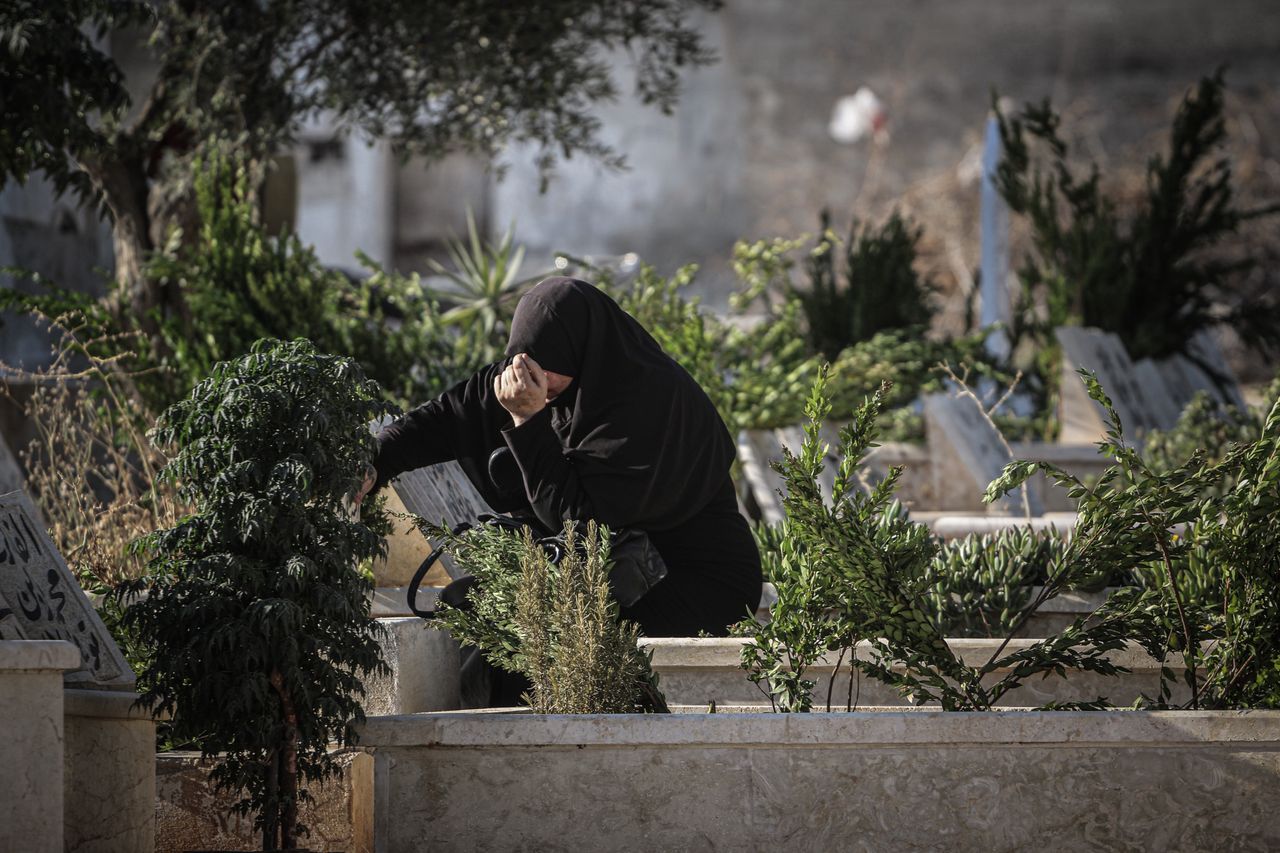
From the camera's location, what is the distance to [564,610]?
3.69 m

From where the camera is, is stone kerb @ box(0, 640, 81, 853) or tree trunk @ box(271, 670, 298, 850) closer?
stone kerb @ box(0, 640, 81, 853)

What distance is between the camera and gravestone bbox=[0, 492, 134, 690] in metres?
3.69

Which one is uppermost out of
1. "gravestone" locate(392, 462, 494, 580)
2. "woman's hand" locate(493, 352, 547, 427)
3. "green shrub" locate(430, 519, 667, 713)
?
"woman's hand" locate(493, 352, 547, 427)

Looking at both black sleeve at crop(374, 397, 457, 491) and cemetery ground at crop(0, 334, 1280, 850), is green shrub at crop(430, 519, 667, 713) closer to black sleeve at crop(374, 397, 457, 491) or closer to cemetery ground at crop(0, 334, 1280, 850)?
cemetery ground at crop(0, 334, 1280, 850)

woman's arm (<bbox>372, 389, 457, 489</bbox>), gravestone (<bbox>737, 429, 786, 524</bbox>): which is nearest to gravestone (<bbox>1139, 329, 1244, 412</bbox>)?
gravestone (<bbox>737, 429, 786, 524</bbox>)

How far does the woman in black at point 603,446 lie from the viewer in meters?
4.36

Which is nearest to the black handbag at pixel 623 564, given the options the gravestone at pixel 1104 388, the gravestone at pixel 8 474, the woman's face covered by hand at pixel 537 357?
the woman's face covered by hand at pixel 537 357

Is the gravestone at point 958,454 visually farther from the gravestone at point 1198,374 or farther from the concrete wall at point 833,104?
the concrete wall at point 833,104

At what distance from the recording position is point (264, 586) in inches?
133

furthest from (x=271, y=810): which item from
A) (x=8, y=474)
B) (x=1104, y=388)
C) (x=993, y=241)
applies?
(x=993, y=241)

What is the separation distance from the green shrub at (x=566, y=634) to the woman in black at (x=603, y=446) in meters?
0.44

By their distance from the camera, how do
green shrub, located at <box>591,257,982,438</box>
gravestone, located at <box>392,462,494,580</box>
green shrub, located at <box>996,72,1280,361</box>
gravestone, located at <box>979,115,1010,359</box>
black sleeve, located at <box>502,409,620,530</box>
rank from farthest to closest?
gravestone, located at <box>979,115,1010,359</box>
green shrub, located at <box>996,72,1280,361</box>
green shrub, located at <box>591,257,982,438</box>
gravestone, located at <box>392,462,494,580</box>
black sleeve, located at <box>502,409,620,530</box>

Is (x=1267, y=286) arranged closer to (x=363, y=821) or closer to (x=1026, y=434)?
(x=1026, y=434)

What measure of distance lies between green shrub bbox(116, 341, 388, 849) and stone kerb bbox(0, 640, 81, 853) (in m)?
0.29
